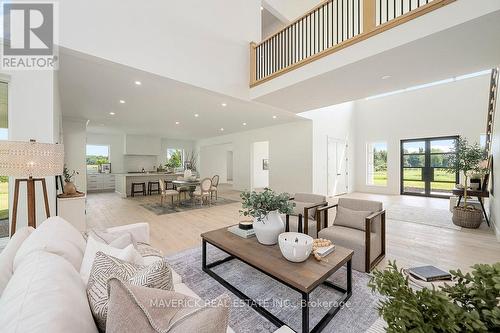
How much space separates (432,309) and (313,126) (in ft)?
21.4

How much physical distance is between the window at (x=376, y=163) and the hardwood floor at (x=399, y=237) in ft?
14.7

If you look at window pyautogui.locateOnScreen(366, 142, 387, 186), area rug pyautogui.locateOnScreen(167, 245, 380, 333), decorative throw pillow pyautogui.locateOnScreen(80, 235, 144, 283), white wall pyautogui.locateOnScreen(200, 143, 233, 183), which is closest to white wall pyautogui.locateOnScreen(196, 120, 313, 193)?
white wall pyautogui.locateOnScreen(200, 143, 233, 183)

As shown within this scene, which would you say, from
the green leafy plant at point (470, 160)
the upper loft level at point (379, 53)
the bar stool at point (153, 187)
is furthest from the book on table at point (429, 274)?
the bar stool at point (153, 187)

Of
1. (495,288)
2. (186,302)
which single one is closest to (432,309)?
(495,288)

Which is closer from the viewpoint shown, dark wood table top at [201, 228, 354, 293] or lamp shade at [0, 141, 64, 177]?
dark wood table top at [201, 228, 354, 293]

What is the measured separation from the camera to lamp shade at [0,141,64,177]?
1.78 metres

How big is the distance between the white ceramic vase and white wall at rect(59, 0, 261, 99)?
2.70m

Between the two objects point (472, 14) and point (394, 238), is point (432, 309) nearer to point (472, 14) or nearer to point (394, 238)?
point (472, 14)

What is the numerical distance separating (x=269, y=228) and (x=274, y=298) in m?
0.65

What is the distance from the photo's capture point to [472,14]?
203cm

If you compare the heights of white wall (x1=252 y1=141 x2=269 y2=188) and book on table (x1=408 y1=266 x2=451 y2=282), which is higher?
white wall (x1=252 y1=141 x2=269 y2=188)

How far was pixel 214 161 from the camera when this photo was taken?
1237cm

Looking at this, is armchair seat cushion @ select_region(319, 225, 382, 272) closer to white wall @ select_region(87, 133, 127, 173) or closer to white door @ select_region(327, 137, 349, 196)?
white door @ select_region(327, 137, 349, 196)

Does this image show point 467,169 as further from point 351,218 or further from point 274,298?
point 274,298
